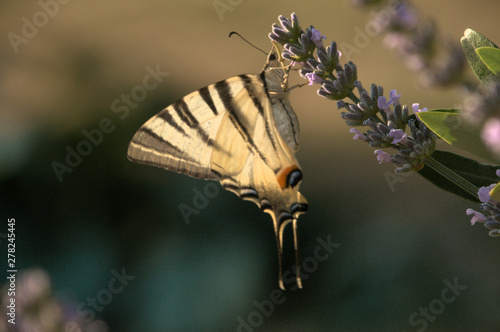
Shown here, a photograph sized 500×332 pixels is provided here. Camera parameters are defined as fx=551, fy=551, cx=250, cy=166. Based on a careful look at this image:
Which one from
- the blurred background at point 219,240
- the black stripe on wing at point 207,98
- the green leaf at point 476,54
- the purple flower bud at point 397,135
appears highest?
the green leaf at point 476,54

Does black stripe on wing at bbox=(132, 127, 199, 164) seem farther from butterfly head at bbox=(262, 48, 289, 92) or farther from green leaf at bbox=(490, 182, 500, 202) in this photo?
green leaf at bbox=(490, 182, 500, 202)

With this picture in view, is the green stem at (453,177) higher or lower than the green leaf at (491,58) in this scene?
lower

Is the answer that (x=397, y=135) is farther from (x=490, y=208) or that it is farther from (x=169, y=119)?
(x=169, y=119)

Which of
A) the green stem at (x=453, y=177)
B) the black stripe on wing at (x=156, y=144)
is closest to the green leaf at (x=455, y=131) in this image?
the green stem at (x=453, y=177)

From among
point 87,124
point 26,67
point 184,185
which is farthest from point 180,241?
point 26,67

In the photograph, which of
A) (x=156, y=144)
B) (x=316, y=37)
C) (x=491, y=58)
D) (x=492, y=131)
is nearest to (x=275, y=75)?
(x=156, y=144)

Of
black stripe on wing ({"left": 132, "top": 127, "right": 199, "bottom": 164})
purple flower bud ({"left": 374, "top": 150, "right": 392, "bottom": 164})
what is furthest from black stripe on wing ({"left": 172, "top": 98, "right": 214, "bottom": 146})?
purple flower bud ({"left": 374, "top": 150, "right": 392, "bottom": 164})

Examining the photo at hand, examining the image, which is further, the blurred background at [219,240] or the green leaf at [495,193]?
the blurred background at [219,240]

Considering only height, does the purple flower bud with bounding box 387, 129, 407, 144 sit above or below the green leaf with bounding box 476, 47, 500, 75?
below

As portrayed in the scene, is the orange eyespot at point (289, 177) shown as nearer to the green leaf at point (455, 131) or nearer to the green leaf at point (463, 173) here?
the green leaf at point (463, 173)
